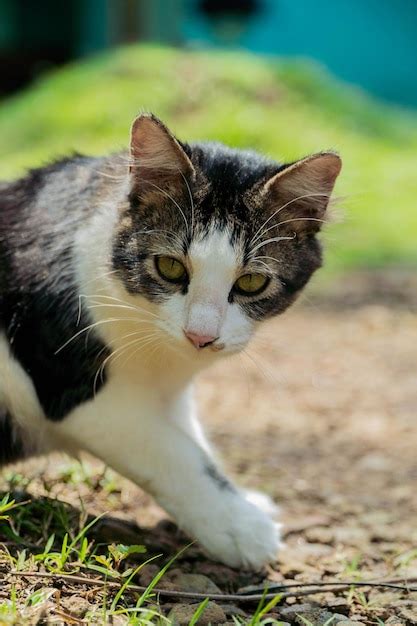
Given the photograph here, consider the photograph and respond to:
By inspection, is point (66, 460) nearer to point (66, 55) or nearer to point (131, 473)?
point (131, 473)

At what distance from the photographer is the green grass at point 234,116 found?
323 inches

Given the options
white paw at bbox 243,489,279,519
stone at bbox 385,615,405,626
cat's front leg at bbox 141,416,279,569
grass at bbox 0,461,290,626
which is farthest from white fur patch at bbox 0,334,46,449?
stone at bbox 385,615,405,626

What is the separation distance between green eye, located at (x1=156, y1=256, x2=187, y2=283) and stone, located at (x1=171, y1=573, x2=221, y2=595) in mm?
840

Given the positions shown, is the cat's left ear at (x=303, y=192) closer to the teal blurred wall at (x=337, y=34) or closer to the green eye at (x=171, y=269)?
the green eye at (x=171, y=269)

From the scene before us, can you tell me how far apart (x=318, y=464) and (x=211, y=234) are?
5.13 ft

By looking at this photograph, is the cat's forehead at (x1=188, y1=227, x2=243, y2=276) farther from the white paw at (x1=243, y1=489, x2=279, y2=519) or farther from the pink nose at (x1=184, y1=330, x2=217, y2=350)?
the white paw at (x1=243, y1=489, x2=279, y2=519)

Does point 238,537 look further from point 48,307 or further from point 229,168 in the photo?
point 229,168

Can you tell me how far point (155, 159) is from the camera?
251 cm

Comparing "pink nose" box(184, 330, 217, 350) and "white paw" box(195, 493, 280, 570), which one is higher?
"pink nose" box(184, 330, 217, 350)

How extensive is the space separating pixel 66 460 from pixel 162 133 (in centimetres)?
139

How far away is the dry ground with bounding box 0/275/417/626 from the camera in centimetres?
243

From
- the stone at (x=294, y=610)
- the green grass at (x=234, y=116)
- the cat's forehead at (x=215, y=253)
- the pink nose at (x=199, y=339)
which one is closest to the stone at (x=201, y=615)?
the stone at (x=294, y=610)

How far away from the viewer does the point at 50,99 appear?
10.1 m

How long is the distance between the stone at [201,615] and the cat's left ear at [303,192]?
3.63ft
